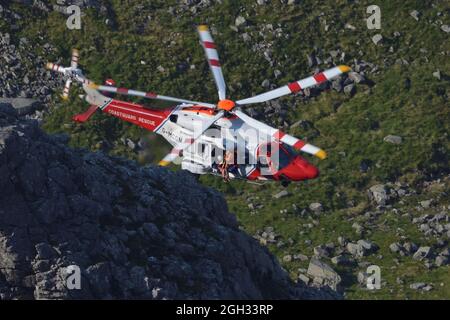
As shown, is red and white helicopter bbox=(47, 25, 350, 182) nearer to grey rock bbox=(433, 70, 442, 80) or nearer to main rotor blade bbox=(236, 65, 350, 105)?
main rotor blade bbox=(236, 65, 350, 105)

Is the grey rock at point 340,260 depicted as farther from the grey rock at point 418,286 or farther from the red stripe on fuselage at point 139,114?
the red stripe on fuselage at point 139,114

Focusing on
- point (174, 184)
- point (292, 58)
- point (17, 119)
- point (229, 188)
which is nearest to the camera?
point (17, 119)

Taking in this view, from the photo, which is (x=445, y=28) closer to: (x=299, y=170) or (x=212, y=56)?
(x=299, y=170)

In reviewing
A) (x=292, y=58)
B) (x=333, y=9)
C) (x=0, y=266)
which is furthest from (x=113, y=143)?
(x=0, y=266)

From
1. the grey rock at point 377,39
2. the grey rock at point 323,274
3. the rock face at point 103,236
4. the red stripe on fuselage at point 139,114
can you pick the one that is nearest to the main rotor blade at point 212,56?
→ the red stripe on fuselage at point 139,114

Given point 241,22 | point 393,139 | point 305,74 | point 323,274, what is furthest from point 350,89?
point 323,274
